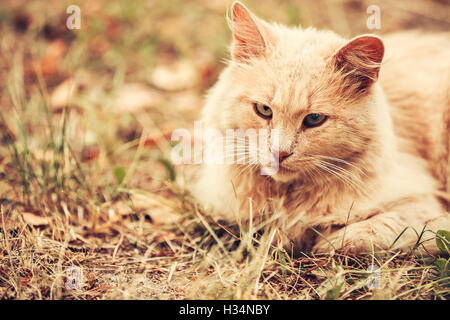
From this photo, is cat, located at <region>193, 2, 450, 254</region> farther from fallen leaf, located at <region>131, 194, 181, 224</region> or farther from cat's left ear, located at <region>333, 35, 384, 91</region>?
fallen leaf, located at <region>131, 194, 181, 224</region>

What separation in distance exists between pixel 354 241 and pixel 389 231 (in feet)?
0.52

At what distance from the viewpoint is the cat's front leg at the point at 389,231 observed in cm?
160

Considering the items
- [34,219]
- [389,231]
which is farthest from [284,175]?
[34,219]

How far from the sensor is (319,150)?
162 cm

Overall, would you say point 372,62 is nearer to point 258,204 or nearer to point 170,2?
point 258,204

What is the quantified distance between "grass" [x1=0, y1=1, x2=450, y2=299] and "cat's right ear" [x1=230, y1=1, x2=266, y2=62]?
2.53 feet

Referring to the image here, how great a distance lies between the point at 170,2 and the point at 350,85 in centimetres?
265

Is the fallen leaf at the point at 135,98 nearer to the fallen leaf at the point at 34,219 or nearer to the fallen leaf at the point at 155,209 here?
the fallen leaf at the point at 155,209

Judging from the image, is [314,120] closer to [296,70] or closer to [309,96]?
[309,96]

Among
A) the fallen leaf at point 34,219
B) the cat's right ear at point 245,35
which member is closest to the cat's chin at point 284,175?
the cat's right ear at point 245,35

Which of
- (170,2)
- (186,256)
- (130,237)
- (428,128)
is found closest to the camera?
(186,256)

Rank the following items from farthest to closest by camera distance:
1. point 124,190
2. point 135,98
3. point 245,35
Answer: point 135,98, point 124,190, point 245,35
